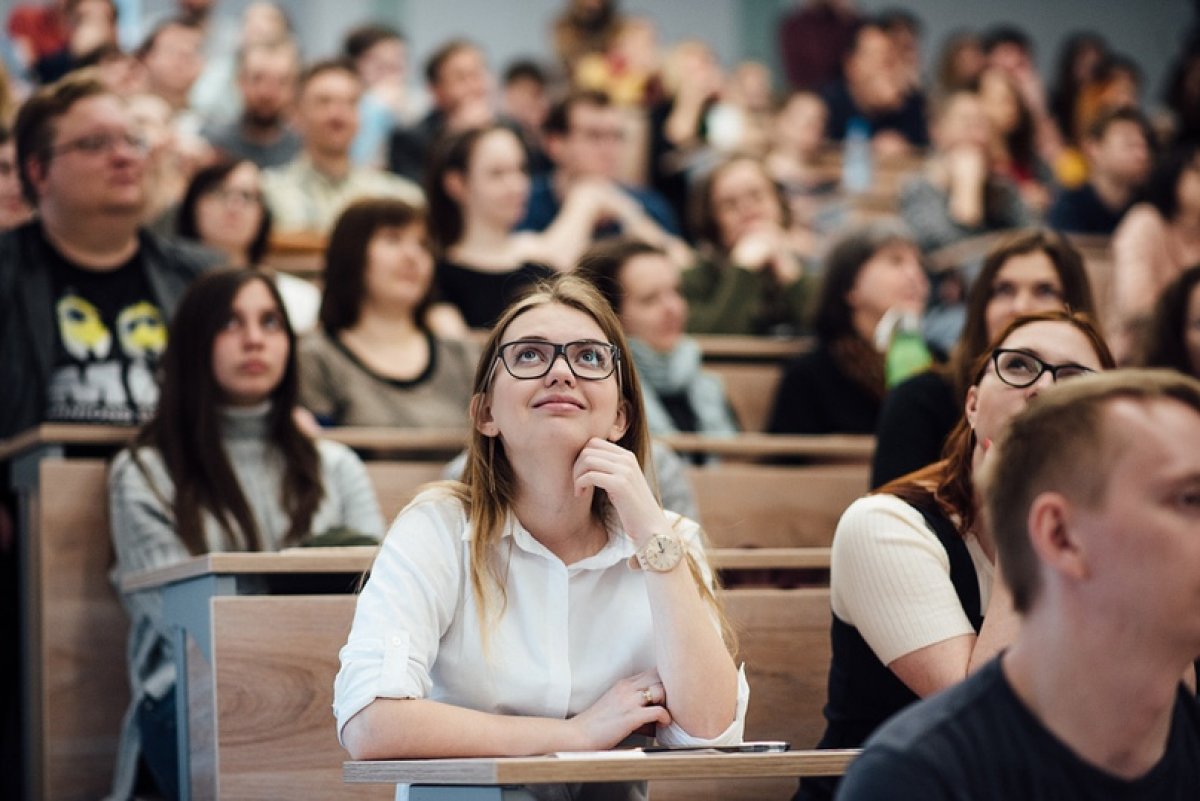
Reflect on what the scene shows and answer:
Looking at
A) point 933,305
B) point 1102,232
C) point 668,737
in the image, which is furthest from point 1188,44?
point 668,737

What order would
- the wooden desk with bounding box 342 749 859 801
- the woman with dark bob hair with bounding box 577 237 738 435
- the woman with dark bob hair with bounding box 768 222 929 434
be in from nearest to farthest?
the wooden desk with bounding box 342 749 859 801, the woman with dark bob hair with bounding box 577 237 738 435, the woman with dark bob hair with bounding box 768 222 929 434

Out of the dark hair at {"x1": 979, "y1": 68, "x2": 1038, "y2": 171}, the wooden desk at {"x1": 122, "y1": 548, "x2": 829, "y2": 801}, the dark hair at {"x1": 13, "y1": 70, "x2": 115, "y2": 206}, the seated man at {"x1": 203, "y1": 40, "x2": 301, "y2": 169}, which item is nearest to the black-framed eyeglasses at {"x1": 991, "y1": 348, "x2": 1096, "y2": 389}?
the wooden desk at {"x1": 122, "y1": 548, "x2": 829, "y2": 801}

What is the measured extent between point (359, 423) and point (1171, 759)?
243 cm

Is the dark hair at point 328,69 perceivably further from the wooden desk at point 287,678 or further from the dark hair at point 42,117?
the wooden desk at point 287,678

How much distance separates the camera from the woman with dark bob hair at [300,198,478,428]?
144 inches

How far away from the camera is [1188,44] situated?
9367mm

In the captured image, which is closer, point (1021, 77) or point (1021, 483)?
point (1021, 483)

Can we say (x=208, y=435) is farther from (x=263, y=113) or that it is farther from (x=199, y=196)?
(x=263, y=113)

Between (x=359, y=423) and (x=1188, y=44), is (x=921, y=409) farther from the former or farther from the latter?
(x=1188, y=44)

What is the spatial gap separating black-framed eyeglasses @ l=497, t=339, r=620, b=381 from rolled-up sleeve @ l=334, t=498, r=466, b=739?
0.61ft

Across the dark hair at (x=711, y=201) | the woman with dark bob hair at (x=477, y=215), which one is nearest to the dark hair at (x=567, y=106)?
the dark hair at (x=711, y=201)

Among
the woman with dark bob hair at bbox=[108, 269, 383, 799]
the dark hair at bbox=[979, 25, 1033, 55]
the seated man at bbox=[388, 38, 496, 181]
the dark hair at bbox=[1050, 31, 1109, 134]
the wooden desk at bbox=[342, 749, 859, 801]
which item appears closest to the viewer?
the wooden desk at bbox=[342, 749, 859, 801]

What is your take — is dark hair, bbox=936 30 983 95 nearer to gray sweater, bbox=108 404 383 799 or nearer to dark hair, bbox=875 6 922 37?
dark hair, bbox=875 6 922 37

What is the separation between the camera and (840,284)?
13.8 ft
